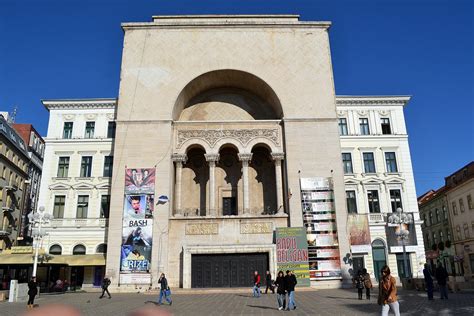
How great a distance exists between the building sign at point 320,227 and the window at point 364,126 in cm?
918

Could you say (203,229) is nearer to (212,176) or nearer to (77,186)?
(212,176)

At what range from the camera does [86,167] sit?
33.8 m

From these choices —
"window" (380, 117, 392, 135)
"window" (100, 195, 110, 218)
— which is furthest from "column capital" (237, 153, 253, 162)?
"window" (380, 117, 392, 135)

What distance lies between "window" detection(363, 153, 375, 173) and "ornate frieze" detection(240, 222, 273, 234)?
12016mm

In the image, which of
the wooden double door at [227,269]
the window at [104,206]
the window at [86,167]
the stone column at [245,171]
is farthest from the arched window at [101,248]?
the stone column at [245,171]

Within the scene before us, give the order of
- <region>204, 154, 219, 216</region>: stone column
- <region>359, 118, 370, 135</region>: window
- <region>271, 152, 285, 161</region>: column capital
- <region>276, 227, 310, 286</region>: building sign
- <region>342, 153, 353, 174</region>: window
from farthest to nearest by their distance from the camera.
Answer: <region>359, 118, 370, 135</region>: window < <region>342, 153, 353, 174</region>: window < <region>271, 152, 285, 161</region>: column capital < <region>204, 154, 219, 216</region>: stone column < <region>276, 227, 310, 286</region>: building sign

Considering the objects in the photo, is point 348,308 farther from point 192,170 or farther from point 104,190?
point 104,190

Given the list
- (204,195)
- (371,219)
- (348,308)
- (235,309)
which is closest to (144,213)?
(204,195)

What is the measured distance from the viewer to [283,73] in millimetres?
32406

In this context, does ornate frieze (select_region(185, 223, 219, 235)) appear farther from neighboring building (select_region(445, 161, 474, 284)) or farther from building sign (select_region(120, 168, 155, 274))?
neighboring building (select_region(445, 161, 474, 284))

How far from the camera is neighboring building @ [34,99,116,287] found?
31.5 meters

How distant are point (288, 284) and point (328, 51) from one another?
23.8 metres

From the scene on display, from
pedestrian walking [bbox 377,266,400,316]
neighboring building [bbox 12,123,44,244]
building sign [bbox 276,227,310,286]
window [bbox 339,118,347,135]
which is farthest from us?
neighboring building [bbox 12,123,44,244]

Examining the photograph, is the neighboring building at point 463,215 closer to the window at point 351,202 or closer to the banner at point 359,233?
the window at point 351,202
